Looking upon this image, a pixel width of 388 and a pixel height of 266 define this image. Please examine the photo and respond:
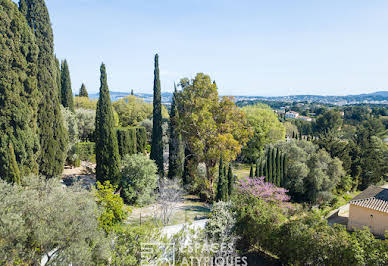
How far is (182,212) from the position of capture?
15.8m

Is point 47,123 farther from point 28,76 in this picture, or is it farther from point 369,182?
point 369,182

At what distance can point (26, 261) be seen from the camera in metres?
7.41

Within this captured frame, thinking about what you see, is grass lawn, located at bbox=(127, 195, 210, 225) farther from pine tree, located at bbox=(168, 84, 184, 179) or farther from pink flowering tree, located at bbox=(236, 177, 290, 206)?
pink flowering tree, located at bbox=(236, 177, 290, 206)

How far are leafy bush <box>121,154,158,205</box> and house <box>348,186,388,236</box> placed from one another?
1279 cm

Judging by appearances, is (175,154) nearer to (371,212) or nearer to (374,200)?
(371,212)

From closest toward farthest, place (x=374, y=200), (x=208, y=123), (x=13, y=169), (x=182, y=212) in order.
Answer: (x=13, y=169) → (x=374, y=200) → (x=182, y=212) → (x=208, y=123)

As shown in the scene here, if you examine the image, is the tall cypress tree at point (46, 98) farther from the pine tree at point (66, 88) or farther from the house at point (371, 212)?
the house at point (371, 212)

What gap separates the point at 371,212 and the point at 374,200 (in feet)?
3.37

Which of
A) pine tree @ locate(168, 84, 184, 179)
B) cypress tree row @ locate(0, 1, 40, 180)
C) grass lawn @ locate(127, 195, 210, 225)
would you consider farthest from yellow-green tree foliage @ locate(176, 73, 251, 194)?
cypress tree row @ locate(0, 1, 40, 180)

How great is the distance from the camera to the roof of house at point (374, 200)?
14924mm

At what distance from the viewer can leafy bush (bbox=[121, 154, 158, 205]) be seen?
52.3 feet

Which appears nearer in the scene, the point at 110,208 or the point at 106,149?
the point at 110,208

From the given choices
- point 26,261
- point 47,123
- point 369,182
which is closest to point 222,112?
point 47,123

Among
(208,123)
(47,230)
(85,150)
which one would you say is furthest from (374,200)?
(85,150)
